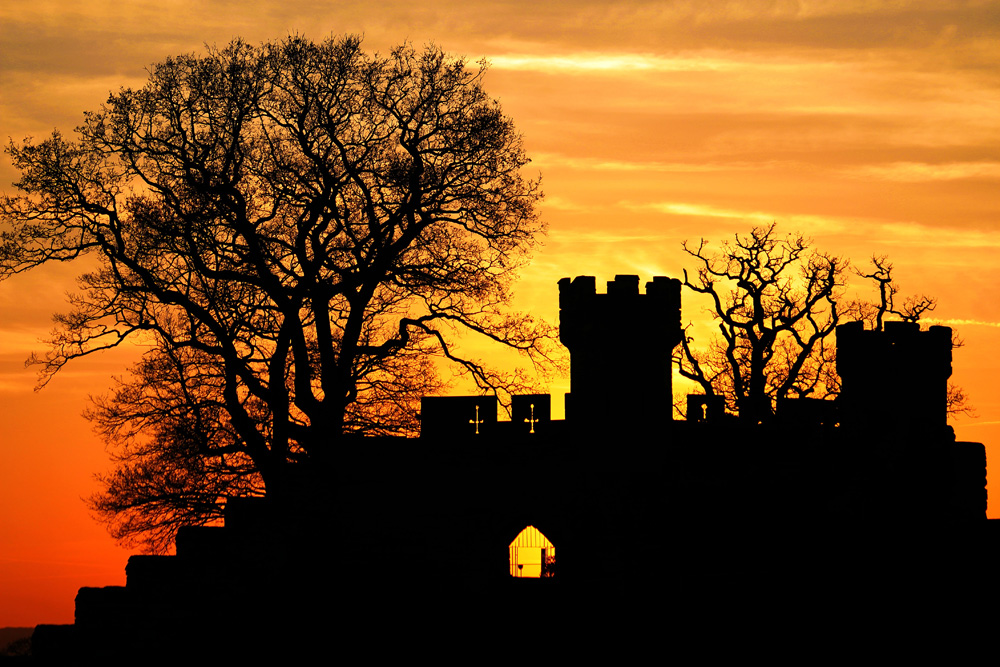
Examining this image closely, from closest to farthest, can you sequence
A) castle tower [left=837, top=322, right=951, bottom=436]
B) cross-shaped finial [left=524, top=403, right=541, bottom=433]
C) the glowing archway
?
cross-shaped finial [left=524, top=403, right=541, bottom=433] < castle tower [left=837, top=322, right=951, bottom=436] < the glowing archway

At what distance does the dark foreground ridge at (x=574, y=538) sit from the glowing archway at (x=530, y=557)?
4475mm

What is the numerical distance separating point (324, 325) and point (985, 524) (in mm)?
14883

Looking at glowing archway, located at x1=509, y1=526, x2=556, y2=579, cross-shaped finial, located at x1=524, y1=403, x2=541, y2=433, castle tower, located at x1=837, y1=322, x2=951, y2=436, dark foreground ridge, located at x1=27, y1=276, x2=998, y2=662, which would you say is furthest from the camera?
glowing archway, located at x1=509, y1=526, x2=556, y2=579

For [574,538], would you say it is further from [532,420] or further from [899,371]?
[899,371]

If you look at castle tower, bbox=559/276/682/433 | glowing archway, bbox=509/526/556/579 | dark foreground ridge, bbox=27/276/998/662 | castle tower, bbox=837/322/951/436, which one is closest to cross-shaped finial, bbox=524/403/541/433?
dark foreground ridge, bbox=27/276/998/662

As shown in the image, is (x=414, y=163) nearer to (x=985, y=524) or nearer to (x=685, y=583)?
(x=685, y=583)

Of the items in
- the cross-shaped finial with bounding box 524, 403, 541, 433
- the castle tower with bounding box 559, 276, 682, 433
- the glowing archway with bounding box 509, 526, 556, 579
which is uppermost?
the castle tower with bounding box 559, 276, 682, 433

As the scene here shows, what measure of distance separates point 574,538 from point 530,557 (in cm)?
513

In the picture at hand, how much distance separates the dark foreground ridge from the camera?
77.6 feet

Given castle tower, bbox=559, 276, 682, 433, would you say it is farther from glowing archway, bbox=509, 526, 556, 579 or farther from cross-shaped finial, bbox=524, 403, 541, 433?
glowing archway, bbox=509, 526, 556, 579

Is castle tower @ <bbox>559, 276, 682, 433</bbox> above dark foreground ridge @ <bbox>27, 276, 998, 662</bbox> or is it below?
above

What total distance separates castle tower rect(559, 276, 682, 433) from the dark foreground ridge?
1.5 inches

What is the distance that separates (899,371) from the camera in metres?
27.7

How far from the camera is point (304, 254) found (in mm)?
26453
